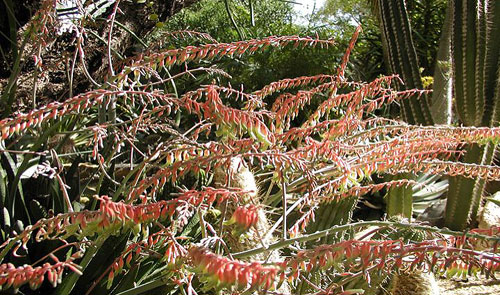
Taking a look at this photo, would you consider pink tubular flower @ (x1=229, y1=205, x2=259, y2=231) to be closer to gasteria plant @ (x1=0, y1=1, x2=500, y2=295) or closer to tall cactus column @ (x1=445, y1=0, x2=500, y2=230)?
gasteria plant @ (x1=0, y1=1, x2=500, y2=295)

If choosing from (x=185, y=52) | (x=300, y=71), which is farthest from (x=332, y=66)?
(x=185, y=52)

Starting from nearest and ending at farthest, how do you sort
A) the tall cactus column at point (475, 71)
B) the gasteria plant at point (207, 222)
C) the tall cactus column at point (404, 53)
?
1. the gasteria plant at point (207, 222)
2. the tall cactus column at point (475, 71)
3. the tall cactus column at point (404, 53)

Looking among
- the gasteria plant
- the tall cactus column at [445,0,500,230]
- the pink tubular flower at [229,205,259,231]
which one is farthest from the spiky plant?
the pink tubular flower at [229,205,259,231]

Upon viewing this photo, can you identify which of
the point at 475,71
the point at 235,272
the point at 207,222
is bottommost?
the point at 207,222

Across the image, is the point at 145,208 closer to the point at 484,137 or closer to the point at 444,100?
the point at 484,137

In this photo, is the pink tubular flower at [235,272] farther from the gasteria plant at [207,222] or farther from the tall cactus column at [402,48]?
the tall cactus column at [402,48]

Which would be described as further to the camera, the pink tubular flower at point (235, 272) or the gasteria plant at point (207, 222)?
the gasteria plant at point (207, 222)

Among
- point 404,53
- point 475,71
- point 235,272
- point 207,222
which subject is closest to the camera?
point 235,272

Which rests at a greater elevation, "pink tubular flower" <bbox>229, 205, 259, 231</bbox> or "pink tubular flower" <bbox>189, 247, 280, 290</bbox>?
"pink tubular flower" <bbox>229, 205, 259, 231</bbox>

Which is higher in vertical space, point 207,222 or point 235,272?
point 235,272

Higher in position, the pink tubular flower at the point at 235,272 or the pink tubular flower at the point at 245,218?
the pink tubular flower at the point at 245,218

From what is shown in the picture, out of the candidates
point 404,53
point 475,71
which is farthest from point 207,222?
point 404,53

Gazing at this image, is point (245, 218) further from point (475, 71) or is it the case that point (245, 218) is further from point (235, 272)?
point (475, 71)

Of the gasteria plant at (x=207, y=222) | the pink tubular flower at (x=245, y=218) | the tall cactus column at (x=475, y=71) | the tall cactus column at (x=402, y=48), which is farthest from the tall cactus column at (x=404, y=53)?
the pink tubular flower at (x=245, y=218)
